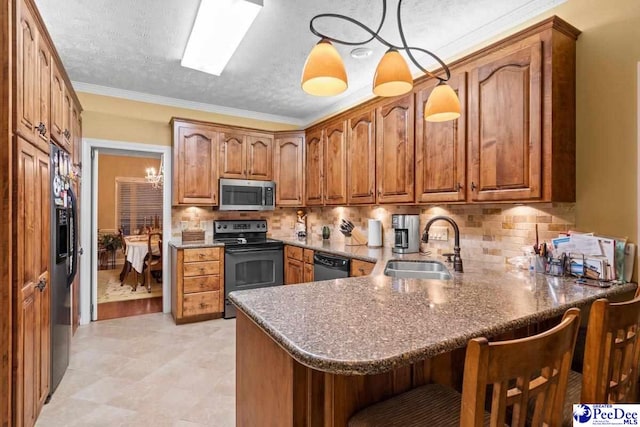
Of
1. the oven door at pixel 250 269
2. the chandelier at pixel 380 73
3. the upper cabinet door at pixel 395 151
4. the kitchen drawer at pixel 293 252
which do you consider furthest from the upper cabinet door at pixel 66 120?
the upper cabinet door at pixel 395 151

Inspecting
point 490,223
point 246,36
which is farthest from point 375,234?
point 246,36

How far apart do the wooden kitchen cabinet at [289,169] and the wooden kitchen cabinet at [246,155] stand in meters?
0.11

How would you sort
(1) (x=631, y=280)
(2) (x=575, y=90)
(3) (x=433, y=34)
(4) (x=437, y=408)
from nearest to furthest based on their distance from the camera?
(4) (x=437, y=408) < (1) (x=631, y=280) < (2) (x=575, y=90) < (3) (x=433, y=34)

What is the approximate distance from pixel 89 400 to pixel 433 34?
142 inches

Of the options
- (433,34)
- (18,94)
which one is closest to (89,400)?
(18,94)

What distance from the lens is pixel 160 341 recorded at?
315 centimetres

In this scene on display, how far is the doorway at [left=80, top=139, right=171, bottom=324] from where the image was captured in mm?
3672

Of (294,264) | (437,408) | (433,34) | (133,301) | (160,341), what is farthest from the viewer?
(133,301)

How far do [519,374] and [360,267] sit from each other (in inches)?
79.5

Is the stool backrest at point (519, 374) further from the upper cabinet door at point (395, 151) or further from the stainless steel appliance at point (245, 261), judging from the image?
the stainless steel appliance at point (245, 261)

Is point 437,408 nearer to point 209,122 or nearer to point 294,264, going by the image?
point 294,264

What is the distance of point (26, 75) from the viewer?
5.38ft

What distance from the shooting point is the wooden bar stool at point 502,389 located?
701 millimetres

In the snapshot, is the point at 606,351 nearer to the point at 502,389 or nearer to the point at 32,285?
the point at 502,389
